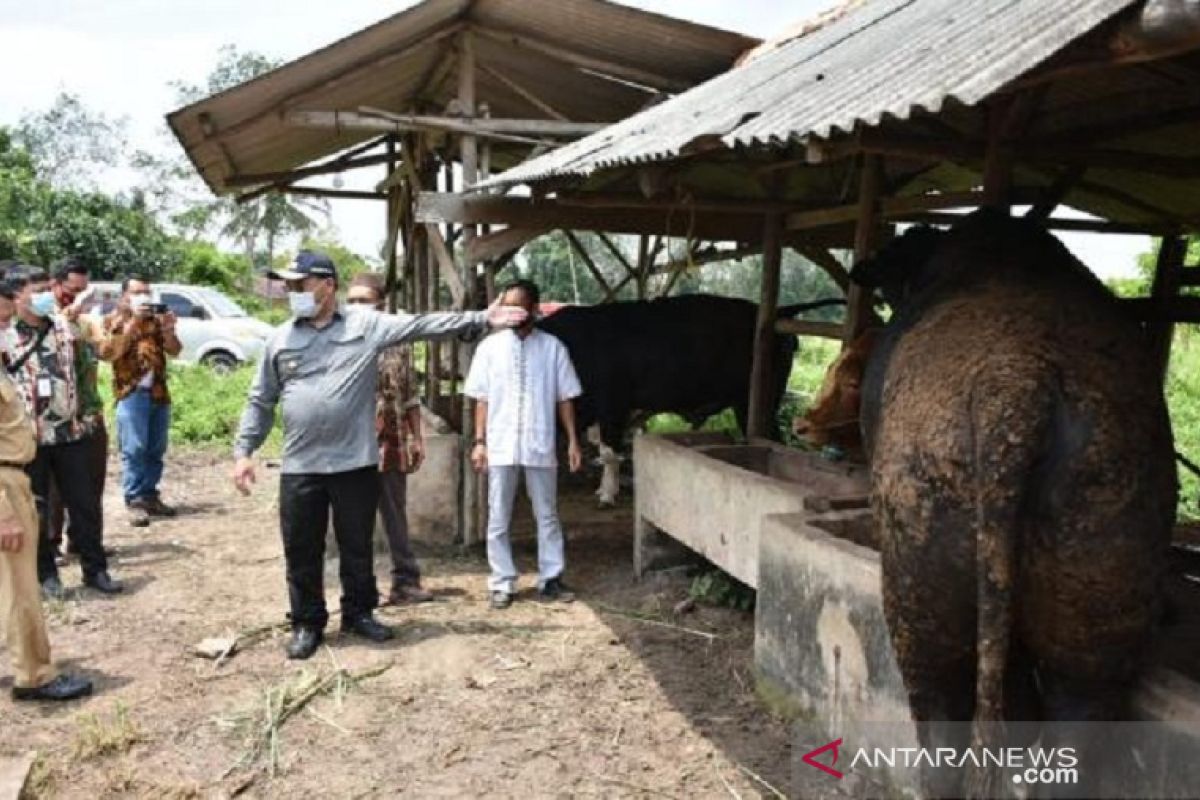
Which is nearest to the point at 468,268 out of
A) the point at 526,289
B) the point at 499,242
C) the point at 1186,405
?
the point at 499,242

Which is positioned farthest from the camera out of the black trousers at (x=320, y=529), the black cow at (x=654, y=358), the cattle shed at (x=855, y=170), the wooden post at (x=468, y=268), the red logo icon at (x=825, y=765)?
the black cow at (x=654, y=358)

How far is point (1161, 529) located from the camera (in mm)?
2725

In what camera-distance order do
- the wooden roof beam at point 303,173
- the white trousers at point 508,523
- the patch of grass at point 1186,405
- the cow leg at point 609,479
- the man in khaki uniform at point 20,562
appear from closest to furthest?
the man in khaki uniform at point 20,562 → the white trousers at point 508,523 → the patch of grass at point 1186,405 → the cow leg at point 609,479 → the wooden roof beam at point 303,173

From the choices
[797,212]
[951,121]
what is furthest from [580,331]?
[951,121]

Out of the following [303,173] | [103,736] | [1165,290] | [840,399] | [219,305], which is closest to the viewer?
[840,399]

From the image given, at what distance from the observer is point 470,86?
7168 mm

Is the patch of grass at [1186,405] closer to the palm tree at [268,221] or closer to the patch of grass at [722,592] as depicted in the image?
the patch of grass at [722,592]

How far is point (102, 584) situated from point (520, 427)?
291 centimetres

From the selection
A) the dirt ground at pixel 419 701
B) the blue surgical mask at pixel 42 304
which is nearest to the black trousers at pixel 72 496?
the dirt ground at pixel 419 701

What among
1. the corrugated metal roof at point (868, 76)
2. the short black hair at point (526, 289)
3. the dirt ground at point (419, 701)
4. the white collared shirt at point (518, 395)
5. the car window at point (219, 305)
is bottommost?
the dirt ground at point (419, 701)

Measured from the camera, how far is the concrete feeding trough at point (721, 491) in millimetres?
5133

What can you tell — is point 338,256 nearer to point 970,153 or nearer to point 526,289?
point 526,289

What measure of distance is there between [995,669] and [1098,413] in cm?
72

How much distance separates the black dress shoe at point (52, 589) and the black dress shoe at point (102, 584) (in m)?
0.19
